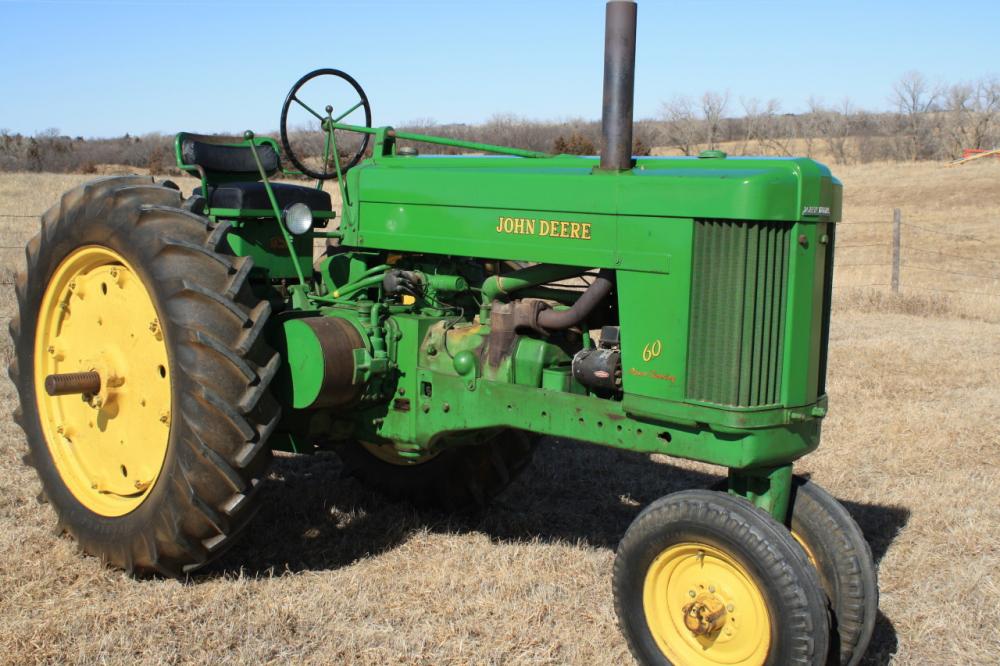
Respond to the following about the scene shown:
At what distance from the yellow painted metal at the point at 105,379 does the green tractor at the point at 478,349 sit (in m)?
0.01

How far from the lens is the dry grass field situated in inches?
143

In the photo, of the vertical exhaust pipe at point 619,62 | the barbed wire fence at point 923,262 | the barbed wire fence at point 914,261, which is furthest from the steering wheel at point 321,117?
the barbed wire fence at point 923,262

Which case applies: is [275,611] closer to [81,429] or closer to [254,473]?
[254,473]

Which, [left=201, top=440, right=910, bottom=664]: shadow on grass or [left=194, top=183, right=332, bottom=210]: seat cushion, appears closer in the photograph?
[left=201, top=440, right=910, bottom=664]: shadow on grass

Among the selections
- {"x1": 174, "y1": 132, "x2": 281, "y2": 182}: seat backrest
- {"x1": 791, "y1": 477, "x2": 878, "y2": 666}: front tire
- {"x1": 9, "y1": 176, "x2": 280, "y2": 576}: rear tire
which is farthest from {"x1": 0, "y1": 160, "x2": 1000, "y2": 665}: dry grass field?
{"x1": 174, "y1": 132, "x2": 281, "y2": 182}: seat backrest

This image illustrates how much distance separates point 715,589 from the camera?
10.7 ft

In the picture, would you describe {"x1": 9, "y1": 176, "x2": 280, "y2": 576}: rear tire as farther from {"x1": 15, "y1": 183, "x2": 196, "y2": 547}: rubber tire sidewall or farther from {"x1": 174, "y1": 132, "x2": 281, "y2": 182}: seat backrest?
{"x1": 174, "y1": 132, "x2": 281, "y2": 182}: seat backrest

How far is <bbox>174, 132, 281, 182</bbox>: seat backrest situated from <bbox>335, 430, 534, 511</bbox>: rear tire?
1.48 metres

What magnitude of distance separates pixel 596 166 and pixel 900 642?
2.11m

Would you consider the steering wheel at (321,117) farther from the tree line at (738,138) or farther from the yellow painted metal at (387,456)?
the tree line at (738,138)

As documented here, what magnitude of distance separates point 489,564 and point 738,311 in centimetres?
176

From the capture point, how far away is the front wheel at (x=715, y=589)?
10.1 feet

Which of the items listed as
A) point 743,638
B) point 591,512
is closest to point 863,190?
point 591,512

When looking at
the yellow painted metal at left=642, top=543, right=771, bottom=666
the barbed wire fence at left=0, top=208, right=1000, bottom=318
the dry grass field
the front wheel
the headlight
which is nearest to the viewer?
the front wheel
